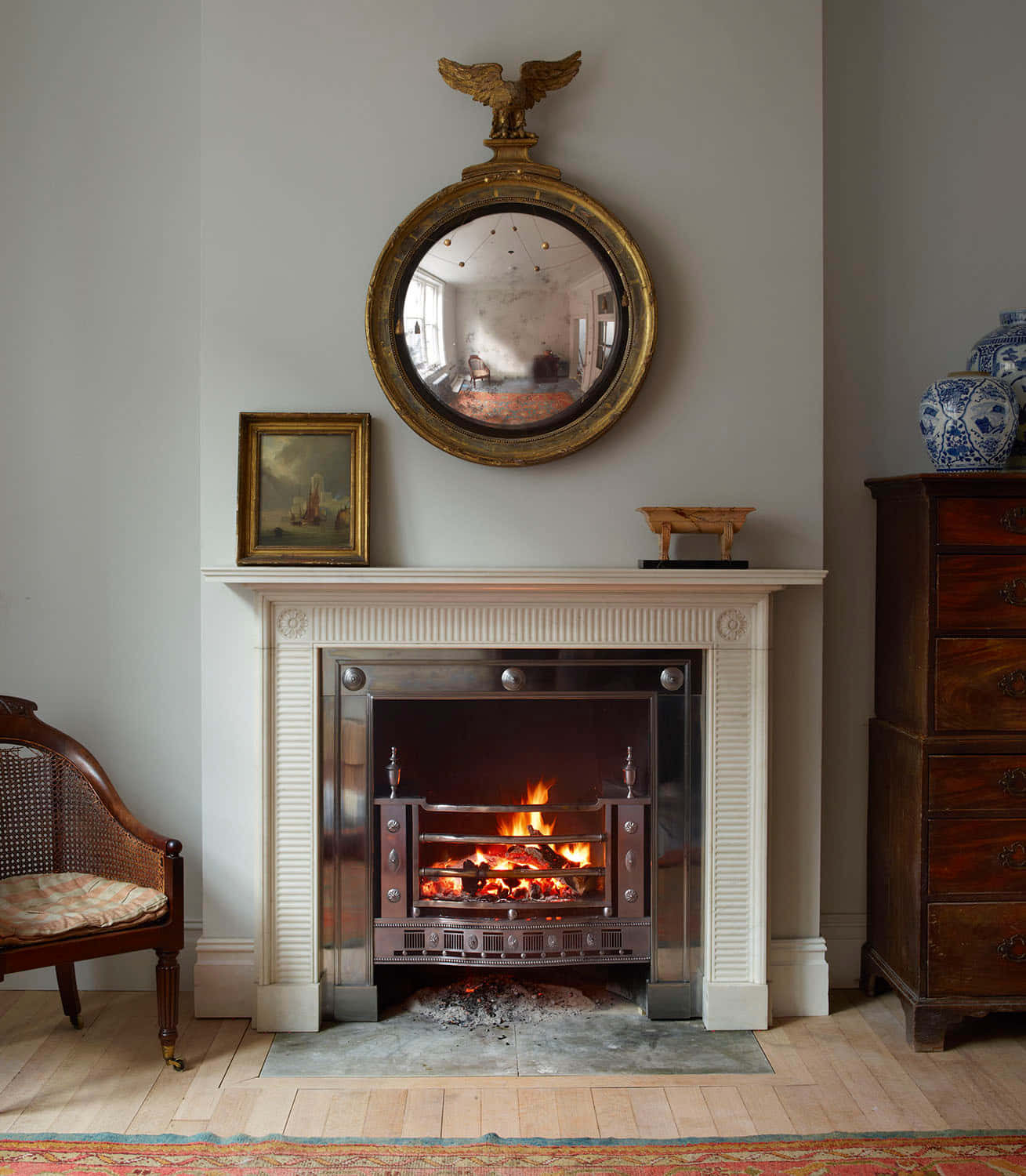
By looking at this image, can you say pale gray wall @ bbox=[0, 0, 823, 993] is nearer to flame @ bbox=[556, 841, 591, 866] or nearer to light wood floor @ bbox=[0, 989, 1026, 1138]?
light wood floor @ bbox=[0, 989, 1026, 1138]

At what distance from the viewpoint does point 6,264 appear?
3.03 meters

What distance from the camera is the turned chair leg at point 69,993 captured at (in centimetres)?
276

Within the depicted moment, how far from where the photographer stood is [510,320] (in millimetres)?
2760

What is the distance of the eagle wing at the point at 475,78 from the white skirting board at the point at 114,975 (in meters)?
2.52

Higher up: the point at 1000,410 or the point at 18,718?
the point at 1000,410

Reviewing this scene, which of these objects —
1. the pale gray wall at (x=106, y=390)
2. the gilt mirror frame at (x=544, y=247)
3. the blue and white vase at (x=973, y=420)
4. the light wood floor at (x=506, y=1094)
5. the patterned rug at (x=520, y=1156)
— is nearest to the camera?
the patterned rug at (x=520, y=1156)

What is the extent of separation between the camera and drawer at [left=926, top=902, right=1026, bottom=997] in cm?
266

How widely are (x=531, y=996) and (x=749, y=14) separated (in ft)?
9.26

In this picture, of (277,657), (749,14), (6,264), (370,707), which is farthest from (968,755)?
(6,264)

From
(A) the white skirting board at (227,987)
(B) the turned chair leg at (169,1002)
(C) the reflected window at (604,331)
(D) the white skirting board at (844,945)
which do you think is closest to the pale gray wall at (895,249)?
(D) the white skirting board at (844,945)

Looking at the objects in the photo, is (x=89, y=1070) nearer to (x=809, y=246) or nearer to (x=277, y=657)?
(x=277, y=657)

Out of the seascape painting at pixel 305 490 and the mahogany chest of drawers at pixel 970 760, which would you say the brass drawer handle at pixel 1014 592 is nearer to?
the mahogany chest of drawers at pixel 970 760

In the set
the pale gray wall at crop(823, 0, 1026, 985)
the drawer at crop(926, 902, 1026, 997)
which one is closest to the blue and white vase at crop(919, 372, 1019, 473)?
the pale gray wall at crop(823, 0, 1026, 985)

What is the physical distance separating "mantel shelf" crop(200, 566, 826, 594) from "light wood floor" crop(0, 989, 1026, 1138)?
1230 mm
